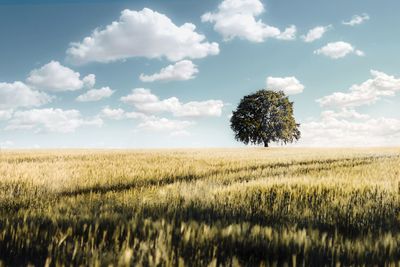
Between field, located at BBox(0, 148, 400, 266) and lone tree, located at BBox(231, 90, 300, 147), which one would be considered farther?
lone tree, located at BBox(231, 90, 300, 147)

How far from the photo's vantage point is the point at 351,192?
637 centimetres

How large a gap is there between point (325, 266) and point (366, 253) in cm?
56

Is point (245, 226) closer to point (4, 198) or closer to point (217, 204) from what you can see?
point (217, 204)

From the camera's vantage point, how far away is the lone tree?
6500 centimetres

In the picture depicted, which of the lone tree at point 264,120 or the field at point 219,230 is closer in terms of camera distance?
the field at point 219,230

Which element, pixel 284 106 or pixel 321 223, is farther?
pixel 284 106

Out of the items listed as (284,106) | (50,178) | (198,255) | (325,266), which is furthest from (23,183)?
(284,106)

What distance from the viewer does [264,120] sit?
65938 millimetres

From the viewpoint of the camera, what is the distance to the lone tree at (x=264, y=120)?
65.0m

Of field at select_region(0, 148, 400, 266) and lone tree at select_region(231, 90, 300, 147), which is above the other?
lone tree at select_region(231, 90, 300, 147)

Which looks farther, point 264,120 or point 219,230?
point 264,120

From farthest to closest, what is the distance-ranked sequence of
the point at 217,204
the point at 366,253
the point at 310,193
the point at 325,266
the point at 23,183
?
the point at 23,183
the point at 310,193
the point at 217,204
the point at 366,253
the point at 325,266

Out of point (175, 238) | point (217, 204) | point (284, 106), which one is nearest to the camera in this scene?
point (175, 238)

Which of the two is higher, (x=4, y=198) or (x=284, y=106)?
(x=284, y=106)
